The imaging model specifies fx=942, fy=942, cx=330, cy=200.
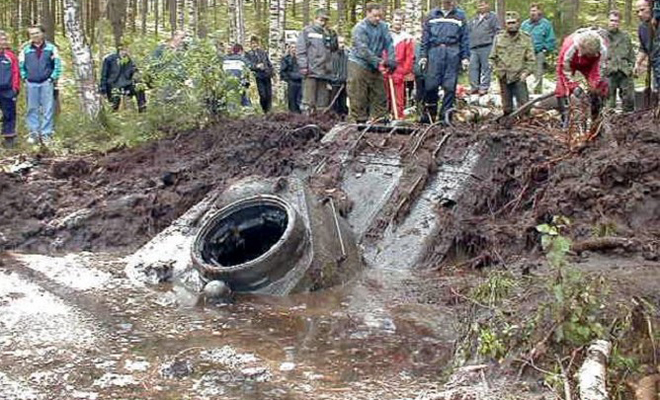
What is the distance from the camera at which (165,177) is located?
1063cm

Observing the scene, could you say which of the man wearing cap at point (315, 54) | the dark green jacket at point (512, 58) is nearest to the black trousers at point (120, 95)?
the man wearing cap at point (315, 54)

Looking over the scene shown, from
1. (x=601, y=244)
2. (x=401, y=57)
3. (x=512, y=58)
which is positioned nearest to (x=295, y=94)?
(x=401, y=57)

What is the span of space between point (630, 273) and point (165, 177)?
18.8 ft

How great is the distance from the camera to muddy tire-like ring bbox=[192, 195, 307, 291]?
777 centimetres

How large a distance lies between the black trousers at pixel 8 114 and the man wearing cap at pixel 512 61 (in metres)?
6.96

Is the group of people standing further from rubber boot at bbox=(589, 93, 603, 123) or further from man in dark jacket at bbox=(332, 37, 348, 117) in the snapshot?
rubber boot at bbox=(589, 93, 603, 123)

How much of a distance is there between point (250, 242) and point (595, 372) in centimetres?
500

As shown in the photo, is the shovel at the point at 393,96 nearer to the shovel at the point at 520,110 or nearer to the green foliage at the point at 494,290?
the shovel at the point at 520,110

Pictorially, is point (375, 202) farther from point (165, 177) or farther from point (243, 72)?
point (243, 72)

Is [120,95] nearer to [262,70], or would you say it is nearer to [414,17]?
[262,70]

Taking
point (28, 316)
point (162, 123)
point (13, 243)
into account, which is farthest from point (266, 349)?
point (162, 123)

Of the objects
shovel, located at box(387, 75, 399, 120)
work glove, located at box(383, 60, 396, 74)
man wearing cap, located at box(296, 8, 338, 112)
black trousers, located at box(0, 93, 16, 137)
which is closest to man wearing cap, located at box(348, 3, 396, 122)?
work glove, located at box(383, 60, 396, 74)

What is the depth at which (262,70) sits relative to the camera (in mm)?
16172

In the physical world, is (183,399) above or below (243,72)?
below
